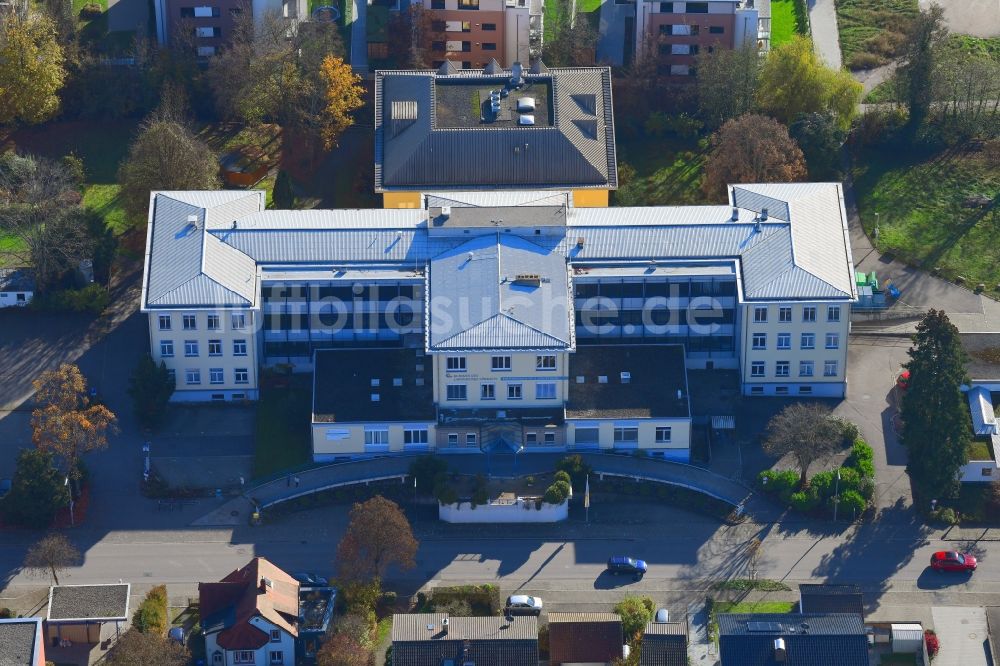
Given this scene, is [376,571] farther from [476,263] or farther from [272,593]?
[476,263]

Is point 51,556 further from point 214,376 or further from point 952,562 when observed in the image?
point 952,562

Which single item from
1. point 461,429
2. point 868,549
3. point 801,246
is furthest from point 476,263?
point 868,549

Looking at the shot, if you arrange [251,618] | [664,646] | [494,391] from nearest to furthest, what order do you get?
[251,618] < [664,646] < [494,391]

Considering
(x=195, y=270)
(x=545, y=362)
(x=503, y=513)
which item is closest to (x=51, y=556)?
(x=195, y=270)

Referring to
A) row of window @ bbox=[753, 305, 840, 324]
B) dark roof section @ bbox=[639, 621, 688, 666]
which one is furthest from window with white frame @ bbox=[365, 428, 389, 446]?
row of window @ bbox=[753, 305, 840, 324]

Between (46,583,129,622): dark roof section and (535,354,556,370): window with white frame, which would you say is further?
(535,354,556,370): window with white frame

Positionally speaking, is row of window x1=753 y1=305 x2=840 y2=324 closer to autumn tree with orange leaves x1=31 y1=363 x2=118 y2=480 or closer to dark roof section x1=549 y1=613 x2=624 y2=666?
dark roof section x1=549 y1=613 x2=624 y2=666

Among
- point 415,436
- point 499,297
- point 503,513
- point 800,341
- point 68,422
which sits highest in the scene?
point 499,297
